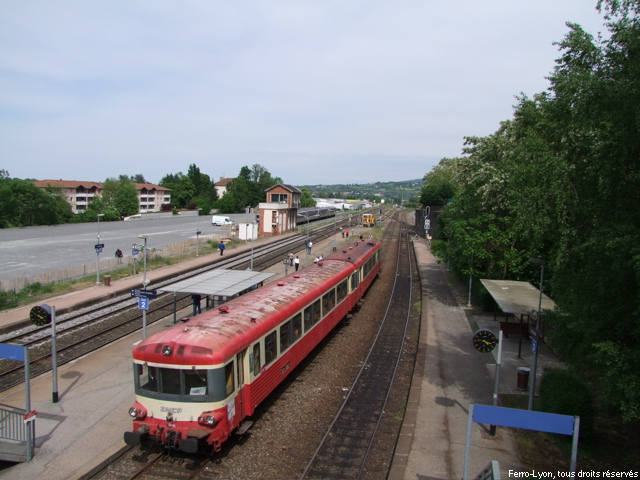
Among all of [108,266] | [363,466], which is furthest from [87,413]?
[108,266]

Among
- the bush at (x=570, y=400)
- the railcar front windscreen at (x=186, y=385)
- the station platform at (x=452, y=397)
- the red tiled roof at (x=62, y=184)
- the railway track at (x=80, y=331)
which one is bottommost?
the railway track at (x=80, y=331)

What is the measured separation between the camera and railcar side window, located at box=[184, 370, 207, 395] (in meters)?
9.37

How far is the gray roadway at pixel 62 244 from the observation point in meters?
39.1

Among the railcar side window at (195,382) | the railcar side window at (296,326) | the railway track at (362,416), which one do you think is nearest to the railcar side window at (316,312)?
the railcar side window at (296,326)

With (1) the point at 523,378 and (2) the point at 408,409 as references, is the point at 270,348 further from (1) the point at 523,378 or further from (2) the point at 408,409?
(1) the point at 523,378

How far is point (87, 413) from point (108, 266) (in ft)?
83.7

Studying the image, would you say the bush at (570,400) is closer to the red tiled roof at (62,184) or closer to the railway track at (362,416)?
the railway track at (362,416)

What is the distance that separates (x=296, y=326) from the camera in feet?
45.2

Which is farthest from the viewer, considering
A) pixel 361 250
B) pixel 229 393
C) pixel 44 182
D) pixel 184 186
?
pixel 184 186

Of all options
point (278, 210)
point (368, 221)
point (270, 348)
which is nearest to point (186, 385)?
point (270, 348)

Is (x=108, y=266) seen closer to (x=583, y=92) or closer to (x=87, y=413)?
(x=87, y=413)

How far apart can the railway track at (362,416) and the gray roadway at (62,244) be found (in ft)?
88.4

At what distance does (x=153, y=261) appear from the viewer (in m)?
38.2

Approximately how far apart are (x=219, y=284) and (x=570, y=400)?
12734 mm
